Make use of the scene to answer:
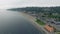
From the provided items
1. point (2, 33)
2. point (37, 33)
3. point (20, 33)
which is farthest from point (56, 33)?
point (2, 33)

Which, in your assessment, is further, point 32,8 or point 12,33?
point 32,8

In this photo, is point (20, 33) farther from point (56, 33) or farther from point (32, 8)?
point (32, 8)

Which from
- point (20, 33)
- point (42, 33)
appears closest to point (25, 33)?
point (20, 33)

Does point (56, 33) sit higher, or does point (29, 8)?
point (56, 33)

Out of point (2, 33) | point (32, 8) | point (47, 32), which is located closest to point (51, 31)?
point (47, 32)

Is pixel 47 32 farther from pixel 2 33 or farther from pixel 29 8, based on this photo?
pixel 29 8

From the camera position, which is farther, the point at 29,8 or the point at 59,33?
the point at 29,8

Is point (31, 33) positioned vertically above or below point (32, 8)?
above

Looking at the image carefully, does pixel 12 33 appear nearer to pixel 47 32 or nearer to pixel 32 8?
pixel 47 32
